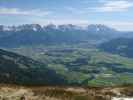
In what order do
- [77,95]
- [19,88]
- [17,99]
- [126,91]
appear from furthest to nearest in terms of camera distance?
[126,91], [19,88], [77,95], [17,99]

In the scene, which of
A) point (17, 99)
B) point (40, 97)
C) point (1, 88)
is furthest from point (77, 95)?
point (1, 88)

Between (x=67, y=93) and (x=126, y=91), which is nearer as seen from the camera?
(x=67, y=93)

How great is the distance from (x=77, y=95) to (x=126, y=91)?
9730mm

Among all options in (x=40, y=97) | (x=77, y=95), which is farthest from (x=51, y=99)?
(x=77, y=95)

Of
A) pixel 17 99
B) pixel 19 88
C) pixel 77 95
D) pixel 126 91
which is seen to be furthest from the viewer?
pixel 126 91

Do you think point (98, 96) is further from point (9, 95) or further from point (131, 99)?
point (9, 95)

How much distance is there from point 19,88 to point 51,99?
6.91 metres

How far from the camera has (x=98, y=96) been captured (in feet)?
127

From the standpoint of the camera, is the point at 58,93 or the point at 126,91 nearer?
the point at 58,93

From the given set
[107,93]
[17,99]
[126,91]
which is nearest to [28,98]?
[17,99]

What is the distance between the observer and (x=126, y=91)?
44062 mm

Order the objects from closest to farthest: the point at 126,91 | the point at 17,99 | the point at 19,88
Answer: the point at 17,99
the point at 19,88
the point at 126,91

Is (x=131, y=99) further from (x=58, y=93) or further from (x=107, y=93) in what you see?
(x=58, y=93)

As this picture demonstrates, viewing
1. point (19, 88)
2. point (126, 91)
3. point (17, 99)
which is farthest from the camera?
point (126, 91)
